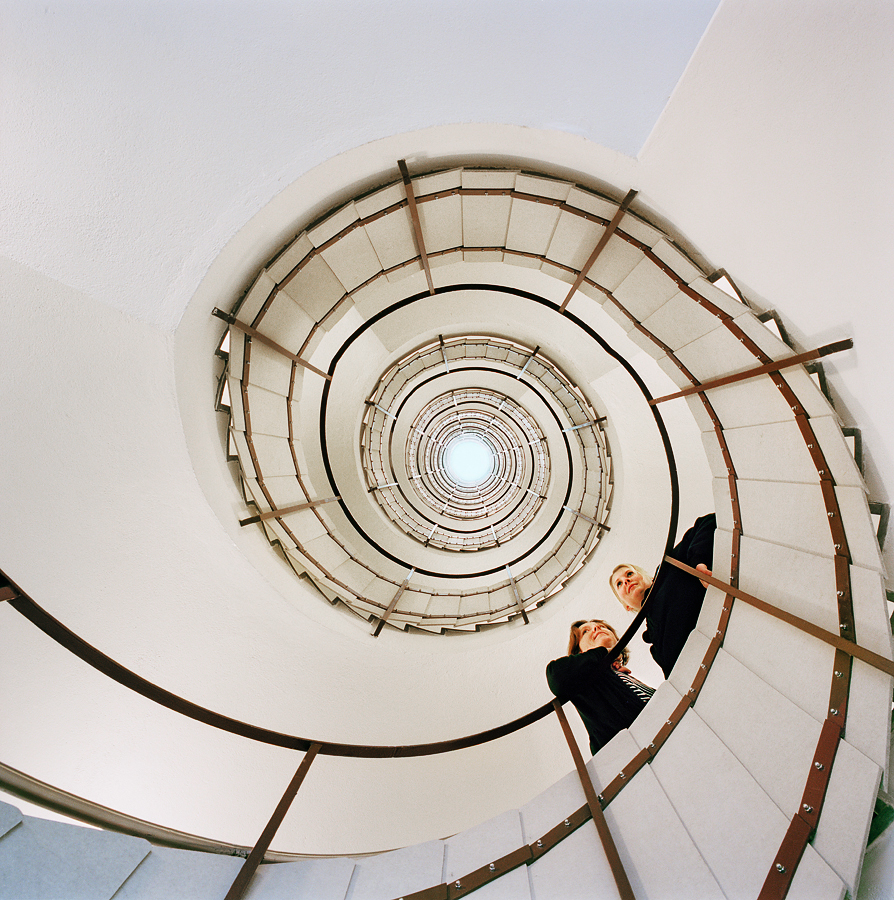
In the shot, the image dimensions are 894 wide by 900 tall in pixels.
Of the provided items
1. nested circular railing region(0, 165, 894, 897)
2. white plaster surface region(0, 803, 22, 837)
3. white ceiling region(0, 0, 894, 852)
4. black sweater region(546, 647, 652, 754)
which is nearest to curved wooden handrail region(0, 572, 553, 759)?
nested circular railing region(0, 165, 894, 897)

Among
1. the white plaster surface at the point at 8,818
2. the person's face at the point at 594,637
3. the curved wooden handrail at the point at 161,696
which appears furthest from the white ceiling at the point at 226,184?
the person's face at the point at 594,637

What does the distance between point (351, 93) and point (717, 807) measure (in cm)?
450

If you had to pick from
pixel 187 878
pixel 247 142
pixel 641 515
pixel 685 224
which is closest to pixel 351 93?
pixel 247 142

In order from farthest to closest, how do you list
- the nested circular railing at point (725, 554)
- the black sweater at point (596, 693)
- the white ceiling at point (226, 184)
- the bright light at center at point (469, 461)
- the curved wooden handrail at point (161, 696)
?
1. the bright light at center at point (469, 461)
2. the black sweater at point (596, 693)
3. the curved wooden handrail at point (161, 696)
4. the nested circular railing at point (725, 554)
5. the white ceiling at point (226, 184)

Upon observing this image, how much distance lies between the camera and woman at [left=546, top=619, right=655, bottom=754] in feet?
13.8

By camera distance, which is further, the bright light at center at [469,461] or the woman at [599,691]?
the bright light at center at [469,461]

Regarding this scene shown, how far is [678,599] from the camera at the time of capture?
176 inches

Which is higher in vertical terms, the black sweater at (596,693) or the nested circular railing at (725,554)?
the nested circular railing at (725,554)

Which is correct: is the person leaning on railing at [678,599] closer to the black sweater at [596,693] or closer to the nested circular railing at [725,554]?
the nested circular railing at [725,554]

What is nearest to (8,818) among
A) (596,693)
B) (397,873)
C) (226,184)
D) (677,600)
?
(397,873)

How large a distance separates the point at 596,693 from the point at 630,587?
4.60ft

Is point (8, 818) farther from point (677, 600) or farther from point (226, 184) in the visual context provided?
point (677, 600)

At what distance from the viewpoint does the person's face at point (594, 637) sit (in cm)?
527

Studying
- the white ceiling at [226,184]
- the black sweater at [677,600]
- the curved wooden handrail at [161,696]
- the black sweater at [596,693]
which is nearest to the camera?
the white ceiling at [226,184]
